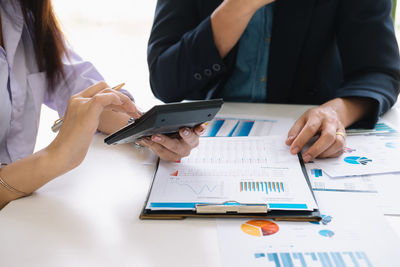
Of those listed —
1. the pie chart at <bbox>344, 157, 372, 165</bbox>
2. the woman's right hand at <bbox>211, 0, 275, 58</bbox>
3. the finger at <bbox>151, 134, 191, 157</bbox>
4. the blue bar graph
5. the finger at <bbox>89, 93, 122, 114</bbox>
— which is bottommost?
the blue bar graph

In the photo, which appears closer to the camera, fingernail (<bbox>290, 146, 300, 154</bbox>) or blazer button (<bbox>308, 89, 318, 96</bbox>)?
fingernail (<bbox>290, 146, 300, 154</bbox>)

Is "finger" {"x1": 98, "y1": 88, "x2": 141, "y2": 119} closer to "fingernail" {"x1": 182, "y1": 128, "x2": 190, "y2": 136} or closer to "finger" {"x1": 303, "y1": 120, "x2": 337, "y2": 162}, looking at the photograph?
"fingernail" {"x1": 182, "y1": 128, "x2": 190, "y2": 136}

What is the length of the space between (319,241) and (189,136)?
290mm

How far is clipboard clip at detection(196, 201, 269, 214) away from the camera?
1.84ft

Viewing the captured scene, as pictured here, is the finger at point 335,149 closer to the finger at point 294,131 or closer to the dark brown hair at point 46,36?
the finger at point 294,131

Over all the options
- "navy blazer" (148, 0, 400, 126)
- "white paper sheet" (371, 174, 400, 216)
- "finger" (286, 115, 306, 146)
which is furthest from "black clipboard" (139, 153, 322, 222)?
"navy blazer" (148, 0, 400, 126)

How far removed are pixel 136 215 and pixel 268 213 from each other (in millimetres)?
204

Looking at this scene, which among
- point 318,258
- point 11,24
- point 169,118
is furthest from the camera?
point 11,24

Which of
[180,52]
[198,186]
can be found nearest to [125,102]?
[198,186]

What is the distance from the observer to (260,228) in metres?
0.54

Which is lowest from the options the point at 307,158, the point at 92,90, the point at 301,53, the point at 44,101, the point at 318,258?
the point at 318,258

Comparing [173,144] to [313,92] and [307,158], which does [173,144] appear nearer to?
[307,158]

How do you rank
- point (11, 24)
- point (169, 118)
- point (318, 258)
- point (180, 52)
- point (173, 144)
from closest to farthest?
1. point (318, 258)
2. point (169, 118)
3. point (173, 144)
4. point (11, 24)
5. point (180, 52)

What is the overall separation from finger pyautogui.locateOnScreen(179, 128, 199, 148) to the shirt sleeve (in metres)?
0.35
